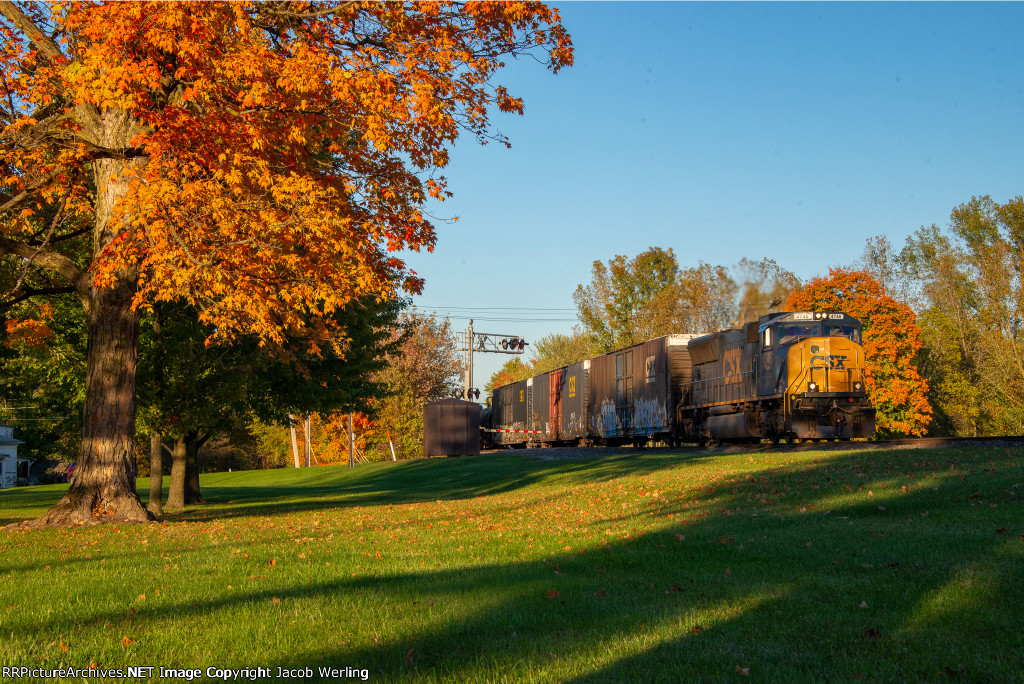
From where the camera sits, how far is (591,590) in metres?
7.62

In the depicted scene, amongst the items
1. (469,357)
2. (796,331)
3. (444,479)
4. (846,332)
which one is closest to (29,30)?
(796,331)

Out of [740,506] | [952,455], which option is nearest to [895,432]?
[952,455]

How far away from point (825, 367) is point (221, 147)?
18.6m

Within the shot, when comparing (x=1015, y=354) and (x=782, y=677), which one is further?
(x=1015, y=354)

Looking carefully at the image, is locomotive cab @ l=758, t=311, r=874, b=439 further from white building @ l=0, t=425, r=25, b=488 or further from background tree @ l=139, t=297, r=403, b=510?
white building @ l=0, t=425, r=25, b=488

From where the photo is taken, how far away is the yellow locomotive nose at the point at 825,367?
2433 centimetres

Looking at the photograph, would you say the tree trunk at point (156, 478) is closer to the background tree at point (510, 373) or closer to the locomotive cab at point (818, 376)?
the locomotive cab at point (818, 376)

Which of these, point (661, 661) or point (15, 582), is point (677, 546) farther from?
point (15, 582)

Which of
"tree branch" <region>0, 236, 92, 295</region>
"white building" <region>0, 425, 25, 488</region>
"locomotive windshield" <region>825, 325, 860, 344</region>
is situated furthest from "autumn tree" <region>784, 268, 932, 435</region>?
"white building" <region>0, 425, 25, 488</region>

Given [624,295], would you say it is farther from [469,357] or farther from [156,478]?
[156,478]

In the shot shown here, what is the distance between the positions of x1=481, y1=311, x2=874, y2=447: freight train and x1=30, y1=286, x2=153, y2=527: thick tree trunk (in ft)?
59.4

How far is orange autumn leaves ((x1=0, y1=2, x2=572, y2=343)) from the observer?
1262 cm

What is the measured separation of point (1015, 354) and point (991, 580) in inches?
1871

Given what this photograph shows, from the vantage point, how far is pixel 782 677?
195 inches
